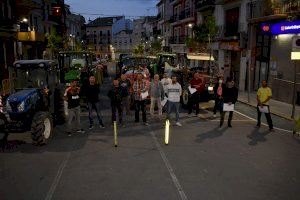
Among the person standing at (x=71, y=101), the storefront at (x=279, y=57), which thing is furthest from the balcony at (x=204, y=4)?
the person standing at (x=71, y=101)

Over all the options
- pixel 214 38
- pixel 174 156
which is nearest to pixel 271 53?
pixel 214 38

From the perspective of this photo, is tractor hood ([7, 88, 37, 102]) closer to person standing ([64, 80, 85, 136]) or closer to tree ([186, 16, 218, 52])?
person standing ([64, 80, 85, 136])

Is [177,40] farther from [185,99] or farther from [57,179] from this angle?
[57,179]

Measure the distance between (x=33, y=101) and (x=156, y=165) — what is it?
4348mm

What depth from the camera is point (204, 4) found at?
102ft

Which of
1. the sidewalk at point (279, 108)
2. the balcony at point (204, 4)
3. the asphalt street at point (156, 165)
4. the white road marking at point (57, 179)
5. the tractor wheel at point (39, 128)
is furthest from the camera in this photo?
the balcony at point (204, 4)

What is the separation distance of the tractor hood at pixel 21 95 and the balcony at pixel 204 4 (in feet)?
76.5

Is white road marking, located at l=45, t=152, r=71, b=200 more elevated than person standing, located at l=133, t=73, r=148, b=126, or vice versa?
person standing, located at l=133, t=73, r=148, b=126

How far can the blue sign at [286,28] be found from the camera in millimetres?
16227

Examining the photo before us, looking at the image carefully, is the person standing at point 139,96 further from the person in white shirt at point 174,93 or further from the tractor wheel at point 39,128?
the tractor wheel at point 39,128

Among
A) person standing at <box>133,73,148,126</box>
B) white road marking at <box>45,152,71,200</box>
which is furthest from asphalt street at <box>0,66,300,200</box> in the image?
person standing at <box>133,73,148,126</box>

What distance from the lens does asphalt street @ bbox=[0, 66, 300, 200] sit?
245 inches

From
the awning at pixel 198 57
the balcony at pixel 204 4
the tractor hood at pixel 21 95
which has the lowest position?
the tractor hood at pixel 21 95

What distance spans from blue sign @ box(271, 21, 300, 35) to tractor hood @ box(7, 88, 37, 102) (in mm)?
12954
